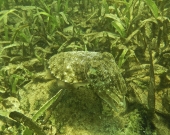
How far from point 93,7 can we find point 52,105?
271 centimetres

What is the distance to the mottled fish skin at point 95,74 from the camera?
77.0 inches

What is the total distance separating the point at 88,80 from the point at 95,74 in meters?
0.10

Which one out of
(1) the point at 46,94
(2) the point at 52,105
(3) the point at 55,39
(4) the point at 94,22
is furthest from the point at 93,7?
(2) the point at 52,105

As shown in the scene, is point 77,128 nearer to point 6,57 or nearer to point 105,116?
point 105,116

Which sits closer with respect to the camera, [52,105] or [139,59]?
[52,105]

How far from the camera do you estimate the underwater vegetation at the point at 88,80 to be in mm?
1969

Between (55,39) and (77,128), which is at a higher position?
(55,39)

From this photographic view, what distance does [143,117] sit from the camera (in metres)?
2.04

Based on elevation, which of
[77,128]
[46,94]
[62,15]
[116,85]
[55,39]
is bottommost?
[77,128]

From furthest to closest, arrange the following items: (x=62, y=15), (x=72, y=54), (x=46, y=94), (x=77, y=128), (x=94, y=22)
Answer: (x=94, y=22)
(x=62, y=15)
(x=46, y=94)
(x=72, y=54)
(x=77, y=128)

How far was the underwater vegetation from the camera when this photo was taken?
197 cm

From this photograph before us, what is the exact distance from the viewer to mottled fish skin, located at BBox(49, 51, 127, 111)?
196 centimetres

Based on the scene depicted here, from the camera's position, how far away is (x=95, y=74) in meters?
1.94

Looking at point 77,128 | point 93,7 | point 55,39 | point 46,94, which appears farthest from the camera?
point 93,7
